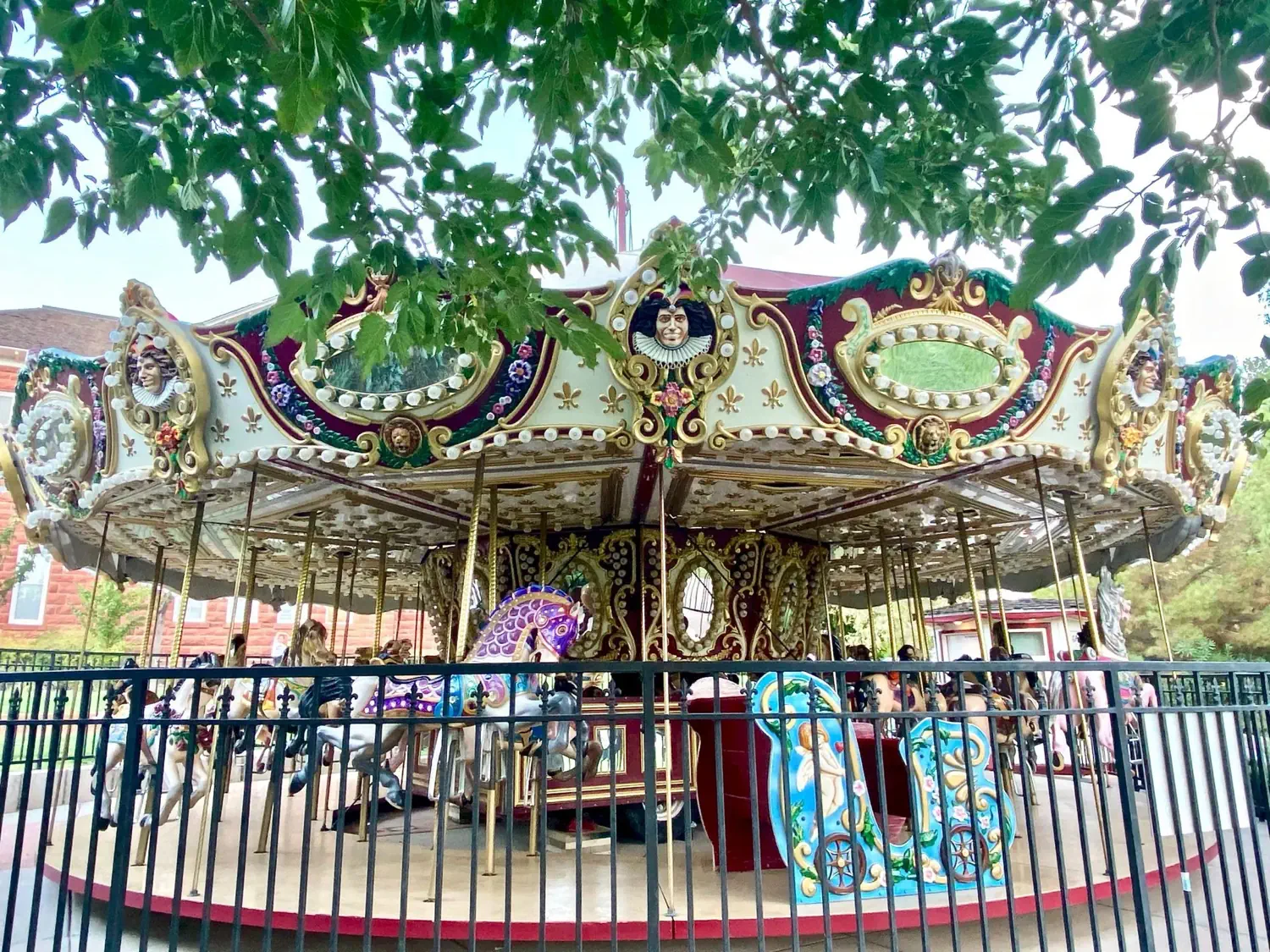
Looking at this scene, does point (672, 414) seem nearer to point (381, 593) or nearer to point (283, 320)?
point (283, 320)

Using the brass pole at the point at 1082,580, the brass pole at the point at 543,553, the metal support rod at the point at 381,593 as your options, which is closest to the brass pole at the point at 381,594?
the metal support rod at the point at 381,593

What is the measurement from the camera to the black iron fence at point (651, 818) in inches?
111

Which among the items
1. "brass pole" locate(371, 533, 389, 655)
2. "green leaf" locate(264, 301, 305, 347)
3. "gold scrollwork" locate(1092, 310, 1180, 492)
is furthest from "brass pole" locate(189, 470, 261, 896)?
"gold scrollwork" locate(1092, 310, 1180, 492)

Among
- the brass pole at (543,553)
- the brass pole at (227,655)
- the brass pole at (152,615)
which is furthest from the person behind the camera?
the brass pole at (543,553)

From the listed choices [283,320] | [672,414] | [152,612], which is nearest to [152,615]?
[152,612]

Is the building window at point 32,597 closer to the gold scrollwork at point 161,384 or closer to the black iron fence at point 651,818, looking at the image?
the black iron fence at point 651,818

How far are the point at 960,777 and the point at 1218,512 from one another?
4.68 m

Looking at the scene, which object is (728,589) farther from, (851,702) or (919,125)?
(919,125)

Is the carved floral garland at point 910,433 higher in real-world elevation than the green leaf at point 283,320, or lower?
higher

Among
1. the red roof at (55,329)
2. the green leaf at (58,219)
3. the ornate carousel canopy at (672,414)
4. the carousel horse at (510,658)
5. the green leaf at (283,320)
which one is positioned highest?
the red roof at (55,329)

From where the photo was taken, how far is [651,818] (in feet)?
9.37

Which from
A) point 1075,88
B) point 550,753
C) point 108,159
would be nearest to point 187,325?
point 108,159

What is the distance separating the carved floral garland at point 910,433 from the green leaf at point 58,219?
12.2 feet

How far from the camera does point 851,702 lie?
25.2ft
